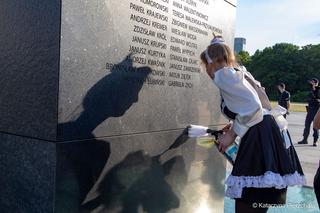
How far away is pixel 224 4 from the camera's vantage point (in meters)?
4.38

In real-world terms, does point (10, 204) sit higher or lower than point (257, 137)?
lower

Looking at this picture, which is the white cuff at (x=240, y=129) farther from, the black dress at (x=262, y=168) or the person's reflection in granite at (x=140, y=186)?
the person's reflection in granite at (x=140, y=186)

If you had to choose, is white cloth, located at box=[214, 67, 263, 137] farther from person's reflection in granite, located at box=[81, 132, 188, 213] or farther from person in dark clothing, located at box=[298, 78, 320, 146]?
person in dark clothing, located at box=[298, 78, 320, 146]

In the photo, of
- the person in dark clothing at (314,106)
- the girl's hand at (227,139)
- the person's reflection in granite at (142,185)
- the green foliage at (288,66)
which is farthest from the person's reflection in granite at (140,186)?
the green foliage at (288,66)

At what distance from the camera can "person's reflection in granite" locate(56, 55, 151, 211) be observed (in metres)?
2.45

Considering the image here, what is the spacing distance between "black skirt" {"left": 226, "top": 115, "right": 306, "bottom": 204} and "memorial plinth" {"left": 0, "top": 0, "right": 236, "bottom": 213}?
2.81 ft

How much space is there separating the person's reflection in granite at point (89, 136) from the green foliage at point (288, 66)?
70.7 meters

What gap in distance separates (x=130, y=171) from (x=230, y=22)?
2436 mm

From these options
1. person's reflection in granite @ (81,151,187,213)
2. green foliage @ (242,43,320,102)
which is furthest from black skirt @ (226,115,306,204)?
green foliage @ (242,43,320,102)

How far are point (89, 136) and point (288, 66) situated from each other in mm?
79008

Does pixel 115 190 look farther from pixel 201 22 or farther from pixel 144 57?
pixel 201 22

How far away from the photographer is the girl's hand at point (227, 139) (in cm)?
283

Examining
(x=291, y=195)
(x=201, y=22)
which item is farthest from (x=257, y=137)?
(x=291, y=195)

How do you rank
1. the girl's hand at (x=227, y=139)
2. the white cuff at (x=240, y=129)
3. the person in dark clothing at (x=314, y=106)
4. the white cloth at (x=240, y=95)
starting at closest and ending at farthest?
the white cloth at (x=240, y=95)
the white cuff at (x=240, y=129)
the girl's hand at (x=227, y=139)
the person in dark clothing at (x=314, y=106)
